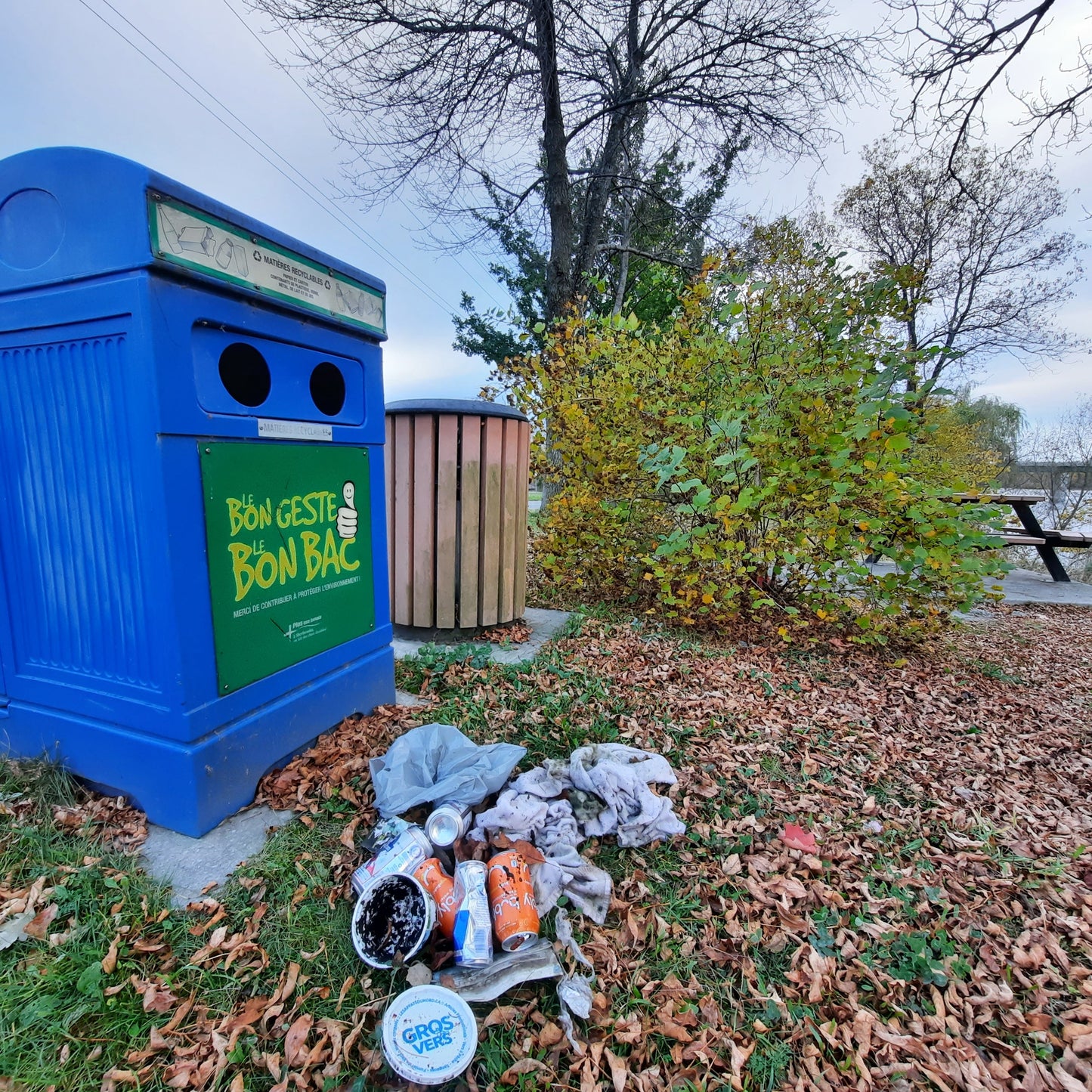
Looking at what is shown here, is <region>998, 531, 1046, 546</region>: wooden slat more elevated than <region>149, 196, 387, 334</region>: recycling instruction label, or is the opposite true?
<region>149, 196, 387, 334</region>: recycling instruction label

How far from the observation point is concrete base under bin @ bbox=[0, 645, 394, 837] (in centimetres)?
160

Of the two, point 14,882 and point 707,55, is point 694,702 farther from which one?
point 707,55

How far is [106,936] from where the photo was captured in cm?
132

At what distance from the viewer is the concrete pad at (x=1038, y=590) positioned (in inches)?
245

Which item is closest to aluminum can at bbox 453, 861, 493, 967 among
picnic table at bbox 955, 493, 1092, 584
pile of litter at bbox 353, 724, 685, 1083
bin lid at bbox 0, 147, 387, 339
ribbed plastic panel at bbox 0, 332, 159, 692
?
pile of litter at bbox 353, 724, 685, 1083

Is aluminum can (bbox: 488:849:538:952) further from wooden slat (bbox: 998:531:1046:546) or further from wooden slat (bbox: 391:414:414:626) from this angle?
wooden slat (bbox: 998:531:1046:546)

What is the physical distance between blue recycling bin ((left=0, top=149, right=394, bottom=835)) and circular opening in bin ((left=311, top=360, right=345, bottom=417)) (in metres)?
0.15

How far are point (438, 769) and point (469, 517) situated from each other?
1.71 m

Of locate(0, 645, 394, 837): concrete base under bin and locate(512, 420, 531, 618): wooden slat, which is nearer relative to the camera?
locate(0, 645, 394, 837): concrete base under bin

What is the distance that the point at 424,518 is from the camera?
3.38m

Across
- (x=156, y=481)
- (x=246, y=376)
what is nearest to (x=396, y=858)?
(x=156, y=481)

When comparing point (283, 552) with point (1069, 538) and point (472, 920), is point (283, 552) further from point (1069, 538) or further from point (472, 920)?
point (1069, 538)

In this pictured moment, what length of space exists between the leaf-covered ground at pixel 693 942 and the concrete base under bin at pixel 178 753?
0.35 feet

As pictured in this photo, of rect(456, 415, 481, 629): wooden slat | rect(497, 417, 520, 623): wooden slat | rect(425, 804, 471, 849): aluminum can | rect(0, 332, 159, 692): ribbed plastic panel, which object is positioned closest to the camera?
rect(0, 332, 159, 692): ribbed plastic panel
